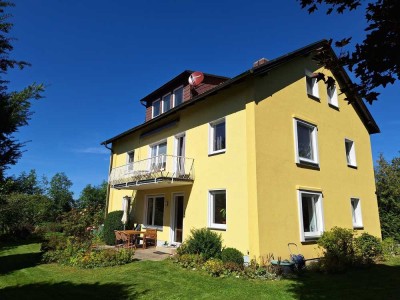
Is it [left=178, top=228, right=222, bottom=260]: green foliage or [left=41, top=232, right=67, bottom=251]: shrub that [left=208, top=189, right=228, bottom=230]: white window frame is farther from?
[left=41, top=232, right=67, bottom=251]: shrub

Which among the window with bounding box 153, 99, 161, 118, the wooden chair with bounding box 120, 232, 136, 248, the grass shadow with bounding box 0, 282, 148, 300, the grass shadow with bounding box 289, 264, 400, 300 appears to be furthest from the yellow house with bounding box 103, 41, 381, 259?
the grass shadow with bounding box 0, 282, 148, 300


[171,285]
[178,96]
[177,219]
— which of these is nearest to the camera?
[171,285]

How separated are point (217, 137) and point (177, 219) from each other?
480 centimetres

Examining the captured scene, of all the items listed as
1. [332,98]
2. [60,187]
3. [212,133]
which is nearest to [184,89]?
[212,133]

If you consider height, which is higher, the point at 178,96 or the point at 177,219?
the point at 178,96

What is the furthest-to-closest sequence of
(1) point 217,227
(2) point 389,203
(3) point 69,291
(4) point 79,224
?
(2) point 389,203 → (4) point 79,224 → (1) point 217,227 → (3) point 69,291

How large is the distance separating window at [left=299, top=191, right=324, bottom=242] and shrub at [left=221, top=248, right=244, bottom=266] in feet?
10.4

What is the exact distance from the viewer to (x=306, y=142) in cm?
1344

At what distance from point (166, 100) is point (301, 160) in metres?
9.96

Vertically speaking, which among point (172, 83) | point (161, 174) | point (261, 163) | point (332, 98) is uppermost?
point (172, 83)

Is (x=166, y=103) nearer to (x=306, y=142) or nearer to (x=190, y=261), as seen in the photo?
(x=306, y=142)

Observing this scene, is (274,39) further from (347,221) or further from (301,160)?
(347,221)

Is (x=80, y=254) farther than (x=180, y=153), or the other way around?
(x=180, y=153)

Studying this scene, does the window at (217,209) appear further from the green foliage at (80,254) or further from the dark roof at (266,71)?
the dark roof at (266,71)
